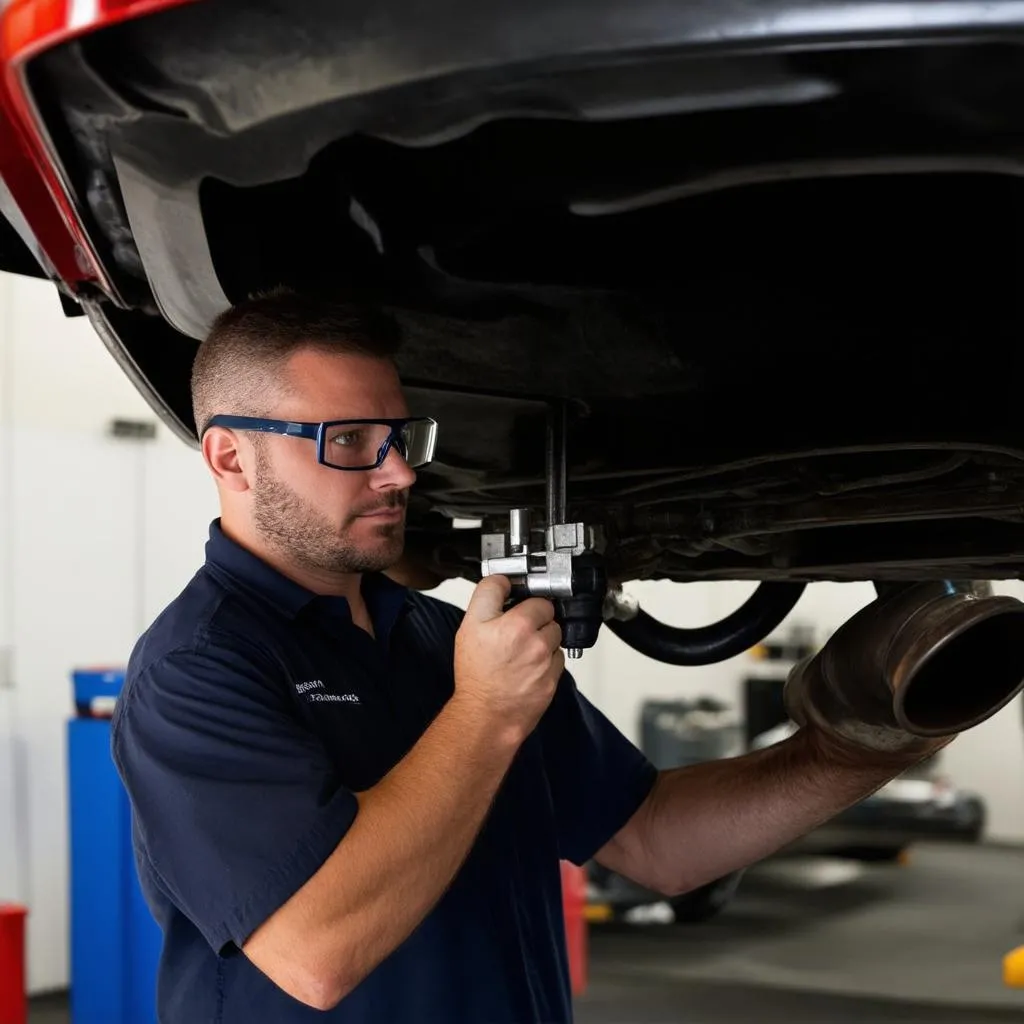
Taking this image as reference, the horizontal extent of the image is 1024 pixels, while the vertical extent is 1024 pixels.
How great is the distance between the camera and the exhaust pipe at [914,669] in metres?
1.10

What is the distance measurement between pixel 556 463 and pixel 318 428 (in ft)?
0.62

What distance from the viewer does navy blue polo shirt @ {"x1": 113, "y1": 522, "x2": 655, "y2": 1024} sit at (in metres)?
0.86

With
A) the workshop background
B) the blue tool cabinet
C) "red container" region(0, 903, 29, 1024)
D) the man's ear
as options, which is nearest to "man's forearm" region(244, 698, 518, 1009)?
the man's ear

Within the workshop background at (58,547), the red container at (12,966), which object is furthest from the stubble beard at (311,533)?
the workshop background at (58,547)

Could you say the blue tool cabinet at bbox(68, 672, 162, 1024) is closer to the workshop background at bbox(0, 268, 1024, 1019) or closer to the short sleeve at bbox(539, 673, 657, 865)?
the workshop background at bbox(0, 268, 1024, 1019)

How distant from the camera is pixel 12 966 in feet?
10.5

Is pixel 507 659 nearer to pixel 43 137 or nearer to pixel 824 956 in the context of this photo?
pixel 43 137

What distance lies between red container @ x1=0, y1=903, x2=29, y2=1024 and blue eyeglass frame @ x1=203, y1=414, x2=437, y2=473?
264 centimetres

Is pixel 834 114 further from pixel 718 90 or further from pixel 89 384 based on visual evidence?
pixel 89 384

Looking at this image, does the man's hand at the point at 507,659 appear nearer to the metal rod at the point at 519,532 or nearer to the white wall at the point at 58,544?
the metal rod at the point at 519,532

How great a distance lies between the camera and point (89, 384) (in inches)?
161

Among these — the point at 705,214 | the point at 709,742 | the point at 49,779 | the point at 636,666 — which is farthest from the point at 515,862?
the point at 636,666

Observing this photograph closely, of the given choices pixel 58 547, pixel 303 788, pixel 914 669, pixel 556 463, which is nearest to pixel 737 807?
pixel 914 669

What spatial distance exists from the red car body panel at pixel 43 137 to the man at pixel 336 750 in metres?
0.11
